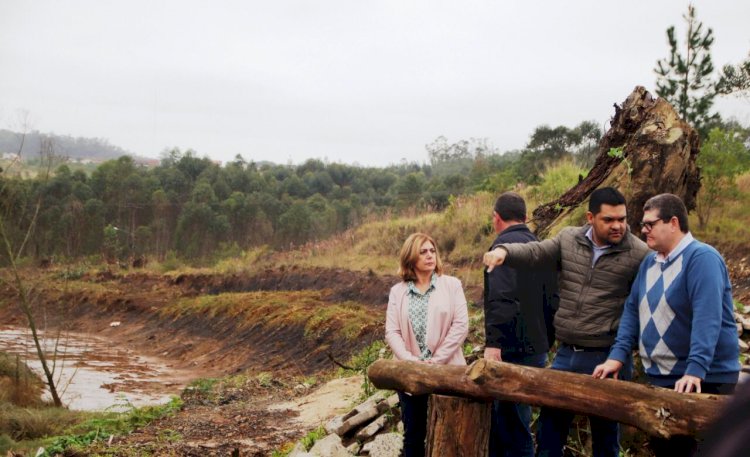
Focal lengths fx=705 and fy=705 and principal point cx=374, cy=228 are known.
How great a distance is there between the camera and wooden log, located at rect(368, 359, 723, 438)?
3094mm

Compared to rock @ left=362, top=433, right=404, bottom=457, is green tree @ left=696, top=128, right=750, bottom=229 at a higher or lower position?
higher

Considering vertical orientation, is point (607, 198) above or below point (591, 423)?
above

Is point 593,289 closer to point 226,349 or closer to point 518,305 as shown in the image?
point 518,305

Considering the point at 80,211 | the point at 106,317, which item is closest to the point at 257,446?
the point at 106,317

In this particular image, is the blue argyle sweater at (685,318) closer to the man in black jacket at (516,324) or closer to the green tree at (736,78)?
the man in black jacket at (516,324)

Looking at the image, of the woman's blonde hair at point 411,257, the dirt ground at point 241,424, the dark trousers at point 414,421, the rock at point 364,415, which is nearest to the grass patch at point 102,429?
the dirt ground at point 241,424

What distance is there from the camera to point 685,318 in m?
3.41

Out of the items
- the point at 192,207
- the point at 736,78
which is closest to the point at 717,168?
the point at 736,78

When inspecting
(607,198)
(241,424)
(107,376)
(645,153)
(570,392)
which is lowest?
(107,376)

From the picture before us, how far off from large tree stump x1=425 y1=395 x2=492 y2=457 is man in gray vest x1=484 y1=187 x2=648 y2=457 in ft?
1.17

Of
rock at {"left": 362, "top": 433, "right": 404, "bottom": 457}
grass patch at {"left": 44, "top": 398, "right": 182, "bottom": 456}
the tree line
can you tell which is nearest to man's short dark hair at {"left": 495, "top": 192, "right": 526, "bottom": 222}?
rock at {"left": 362, "top": 433, "right": 404, "bottom": 457}

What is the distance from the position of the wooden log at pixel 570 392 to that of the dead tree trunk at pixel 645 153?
332 cm

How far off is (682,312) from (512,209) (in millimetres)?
1217

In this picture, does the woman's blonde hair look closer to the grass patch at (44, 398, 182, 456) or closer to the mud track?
the grass patch at (44, 398, 182, 456)
